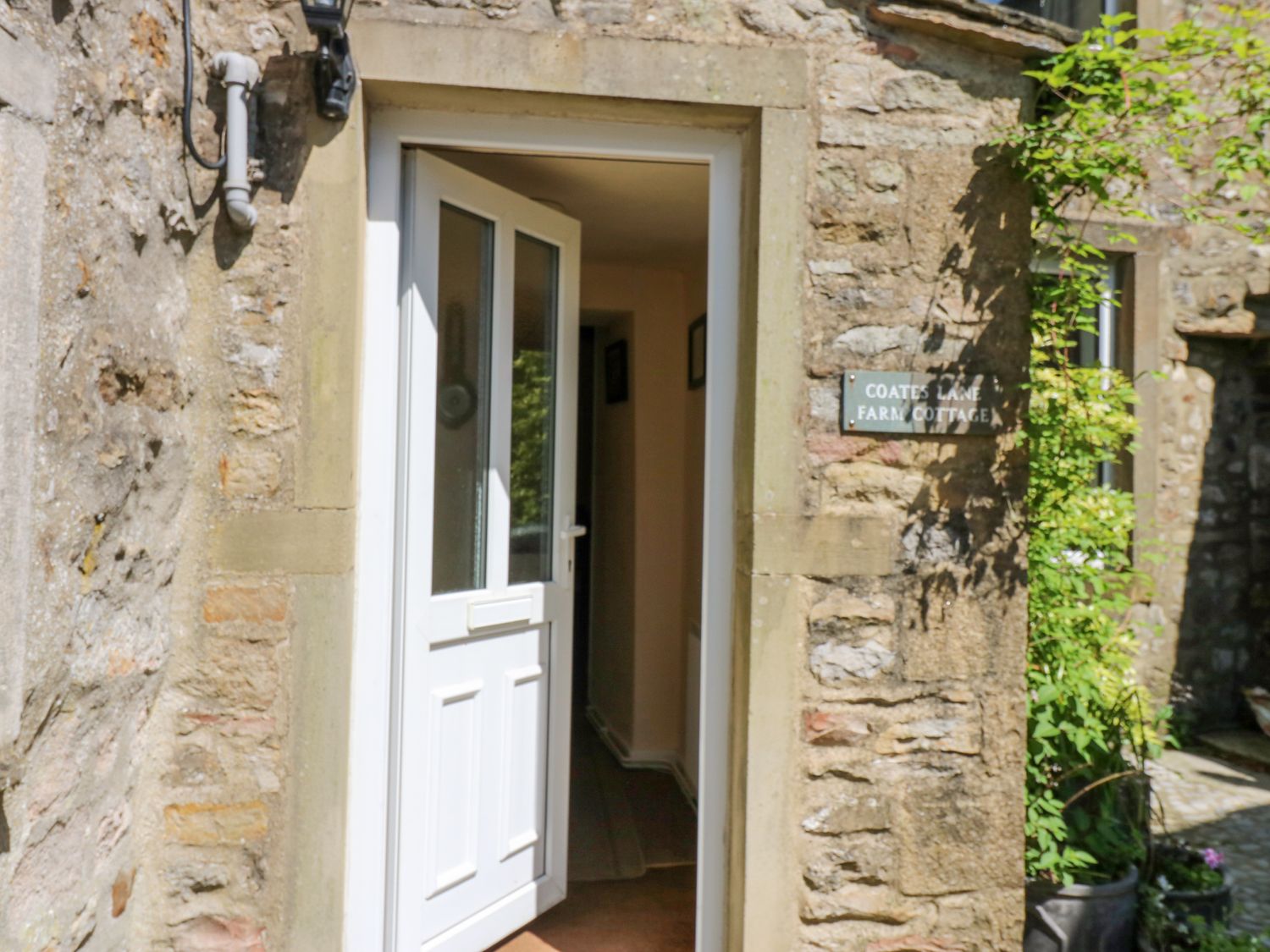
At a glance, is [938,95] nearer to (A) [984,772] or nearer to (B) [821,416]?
(B) [821,416]

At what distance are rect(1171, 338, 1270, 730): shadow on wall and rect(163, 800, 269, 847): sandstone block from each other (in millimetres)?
5255

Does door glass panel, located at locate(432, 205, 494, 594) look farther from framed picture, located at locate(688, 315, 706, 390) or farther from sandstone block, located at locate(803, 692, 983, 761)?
framed picture, located at locate(688, 315, 706, 390)

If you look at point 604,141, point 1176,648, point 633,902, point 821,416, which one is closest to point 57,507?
point 604,141

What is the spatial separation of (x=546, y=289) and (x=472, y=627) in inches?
44.4

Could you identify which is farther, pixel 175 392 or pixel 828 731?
pixel 828 731

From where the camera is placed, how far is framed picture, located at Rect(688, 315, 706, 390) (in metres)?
4.53

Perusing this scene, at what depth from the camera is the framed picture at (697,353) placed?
14.9 feet

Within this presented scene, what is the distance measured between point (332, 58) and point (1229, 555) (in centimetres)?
575

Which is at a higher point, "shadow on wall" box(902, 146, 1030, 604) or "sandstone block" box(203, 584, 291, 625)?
"shadow on wall" box(902, 146, 1030, 604)

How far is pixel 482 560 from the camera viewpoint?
301 cm

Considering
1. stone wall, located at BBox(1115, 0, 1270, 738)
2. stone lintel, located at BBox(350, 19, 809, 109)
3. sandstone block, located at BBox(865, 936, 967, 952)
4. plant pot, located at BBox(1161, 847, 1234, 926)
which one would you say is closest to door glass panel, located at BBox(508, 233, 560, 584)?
stone lintel, located at BBox(350, 19, 809, 109)

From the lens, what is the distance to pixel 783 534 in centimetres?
267

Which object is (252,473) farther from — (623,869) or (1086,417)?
(1086,417)

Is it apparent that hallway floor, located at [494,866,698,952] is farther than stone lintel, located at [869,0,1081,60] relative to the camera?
Yes
